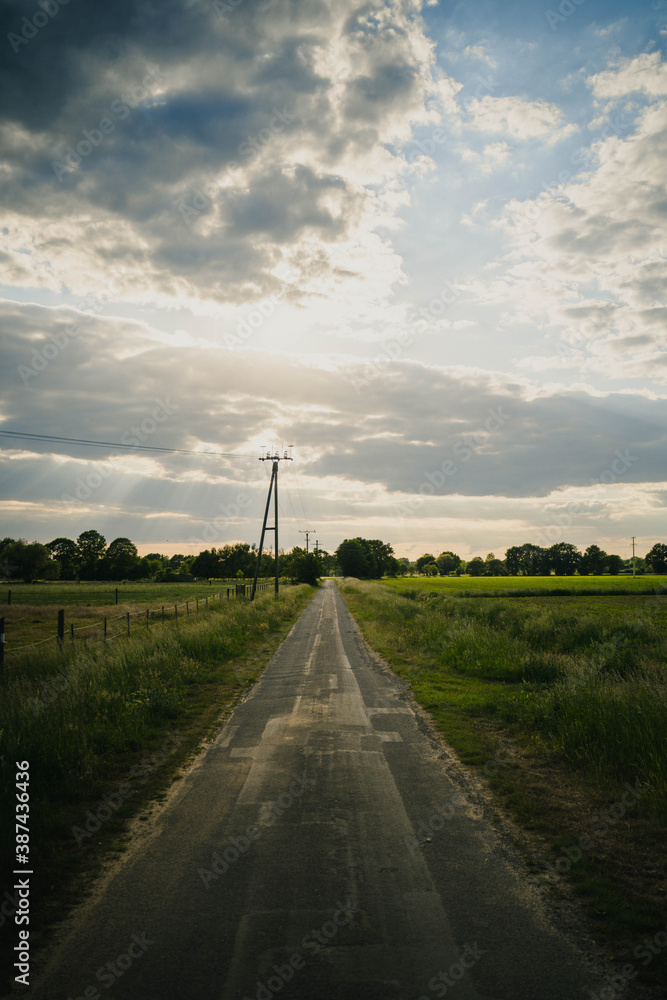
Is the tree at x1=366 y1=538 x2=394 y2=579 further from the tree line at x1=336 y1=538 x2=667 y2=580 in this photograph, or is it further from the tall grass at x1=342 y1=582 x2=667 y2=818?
the tall grass at x1=342 y1=582 x2=667 y2=818

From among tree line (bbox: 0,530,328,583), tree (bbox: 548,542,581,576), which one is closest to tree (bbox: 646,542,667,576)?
tree (bbox: 548,542,581,576)

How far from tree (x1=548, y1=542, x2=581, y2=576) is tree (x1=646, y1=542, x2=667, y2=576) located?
16826 millimetres

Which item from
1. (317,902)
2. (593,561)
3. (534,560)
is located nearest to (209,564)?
(534,560)

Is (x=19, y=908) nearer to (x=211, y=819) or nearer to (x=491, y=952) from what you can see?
(x=211, y=819)

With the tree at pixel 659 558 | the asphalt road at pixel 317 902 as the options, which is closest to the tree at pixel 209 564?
the tree at pixel 659 558

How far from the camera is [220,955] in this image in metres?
3.65

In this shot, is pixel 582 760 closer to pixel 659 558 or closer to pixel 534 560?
pixel 659 558

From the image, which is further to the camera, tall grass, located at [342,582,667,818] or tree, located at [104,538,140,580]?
tree, located at [104,538,140,580]

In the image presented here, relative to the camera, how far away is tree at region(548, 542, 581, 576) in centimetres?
13462

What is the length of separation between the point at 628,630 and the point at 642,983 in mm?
15886

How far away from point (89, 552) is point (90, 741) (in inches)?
5158

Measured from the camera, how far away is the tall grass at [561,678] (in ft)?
24.0

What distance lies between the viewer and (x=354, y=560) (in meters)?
173

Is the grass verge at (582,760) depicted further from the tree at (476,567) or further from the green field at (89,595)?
the tree at (476,567)
